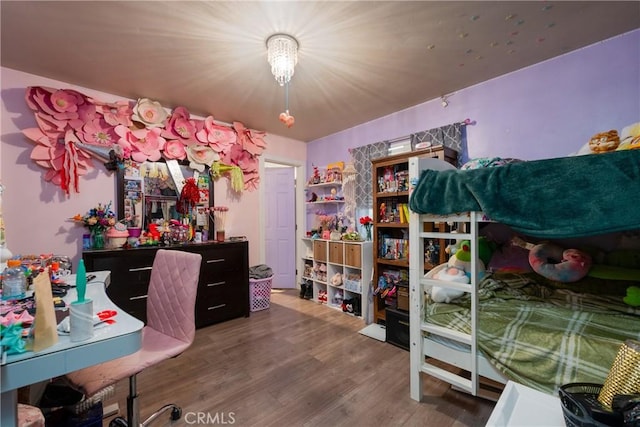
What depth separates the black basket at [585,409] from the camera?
2.34 feet

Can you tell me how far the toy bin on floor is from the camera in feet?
11.2

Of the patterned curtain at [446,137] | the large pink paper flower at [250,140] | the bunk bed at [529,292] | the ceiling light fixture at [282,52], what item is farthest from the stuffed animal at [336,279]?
the ceiling light fixture at [282,52]

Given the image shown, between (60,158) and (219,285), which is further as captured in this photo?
(219,285)

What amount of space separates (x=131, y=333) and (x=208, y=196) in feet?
8.78

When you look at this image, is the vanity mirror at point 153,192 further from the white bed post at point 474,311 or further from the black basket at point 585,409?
the black basket at point 585,409

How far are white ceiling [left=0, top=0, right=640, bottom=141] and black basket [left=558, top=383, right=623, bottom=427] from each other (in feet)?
6.42

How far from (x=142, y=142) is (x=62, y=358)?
8.78 ft

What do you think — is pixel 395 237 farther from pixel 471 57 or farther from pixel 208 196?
pixel 208 196

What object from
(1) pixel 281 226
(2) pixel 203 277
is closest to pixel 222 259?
(2) pixel 203 277

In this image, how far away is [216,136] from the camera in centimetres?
337

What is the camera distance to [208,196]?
337 cm

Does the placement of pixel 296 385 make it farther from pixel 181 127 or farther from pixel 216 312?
pixel 181 127

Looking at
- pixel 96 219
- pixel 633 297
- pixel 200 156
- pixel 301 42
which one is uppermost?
pixel 301 42

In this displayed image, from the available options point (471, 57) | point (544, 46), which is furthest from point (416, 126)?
point (544, 46)
